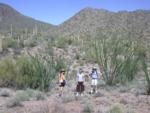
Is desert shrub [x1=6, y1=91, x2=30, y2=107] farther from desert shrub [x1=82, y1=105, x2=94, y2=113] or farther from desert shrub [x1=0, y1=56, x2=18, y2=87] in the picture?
desert shrub [x1=0, y1=56, x2=18, y2=87]

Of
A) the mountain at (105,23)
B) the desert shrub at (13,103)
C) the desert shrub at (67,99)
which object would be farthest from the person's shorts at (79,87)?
the mountain at (105,23)

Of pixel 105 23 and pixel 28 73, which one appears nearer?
pixel 28 73

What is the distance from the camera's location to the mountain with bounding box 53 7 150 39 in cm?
7094

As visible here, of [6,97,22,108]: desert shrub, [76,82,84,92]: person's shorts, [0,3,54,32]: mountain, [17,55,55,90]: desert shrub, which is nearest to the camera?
[6,97,22,108]: desert shrub

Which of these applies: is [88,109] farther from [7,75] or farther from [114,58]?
[7,75]

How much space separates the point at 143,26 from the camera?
72625 mm

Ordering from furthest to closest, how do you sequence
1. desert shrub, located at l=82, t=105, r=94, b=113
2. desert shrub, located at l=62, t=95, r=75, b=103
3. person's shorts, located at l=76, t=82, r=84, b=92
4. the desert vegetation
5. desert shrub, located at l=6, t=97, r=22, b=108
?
person's shorts, located at l=76, t=82, r=84, b=92 < desert shrub, located at l=62, t=95, r=75, b=103 < desert shrub, located at l=6, t=97, r=22, b=108 < the desert vegetation < desert shrub, located at l=82, t=105, r=94, b=113

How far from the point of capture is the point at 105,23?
77688 millimetres

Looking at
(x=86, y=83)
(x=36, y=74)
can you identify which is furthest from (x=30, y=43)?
(x=36, y=74)

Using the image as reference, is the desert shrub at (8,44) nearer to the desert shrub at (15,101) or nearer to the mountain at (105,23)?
the desert shrub at (15,101)

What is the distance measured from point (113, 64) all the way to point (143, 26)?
50.7 meters

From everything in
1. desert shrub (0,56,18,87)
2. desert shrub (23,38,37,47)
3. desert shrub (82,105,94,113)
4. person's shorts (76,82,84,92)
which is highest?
desert shrub (23,38,37,47)

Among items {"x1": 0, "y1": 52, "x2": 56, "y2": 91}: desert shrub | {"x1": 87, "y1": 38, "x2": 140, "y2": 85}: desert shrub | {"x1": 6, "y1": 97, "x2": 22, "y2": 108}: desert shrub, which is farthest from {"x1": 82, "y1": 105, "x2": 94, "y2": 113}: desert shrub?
{"x1": 87, "y1": 38, "x2": 140, "y2": 85}: desert shrub

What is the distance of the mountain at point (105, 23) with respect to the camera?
70.9 meters
